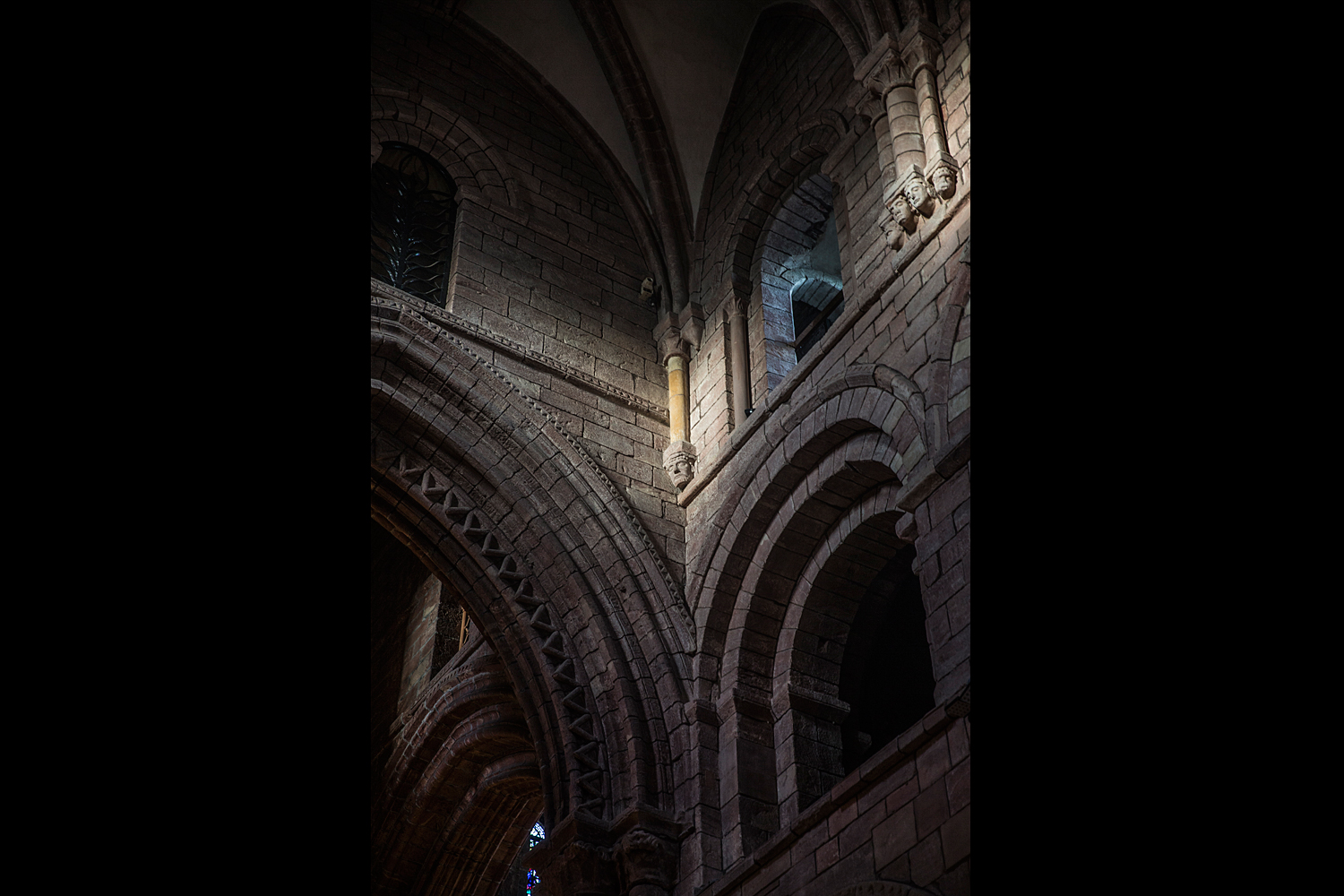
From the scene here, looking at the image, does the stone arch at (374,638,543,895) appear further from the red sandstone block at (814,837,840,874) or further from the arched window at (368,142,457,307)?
the red sandstone block at (814,837,840,874)

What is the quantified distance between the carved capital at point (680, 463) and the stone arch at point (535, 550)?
64 cm

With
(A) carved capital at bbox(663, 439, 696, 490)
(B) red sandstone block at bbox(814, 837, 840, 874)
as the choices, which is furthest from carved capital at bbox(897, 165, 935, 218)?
(B) red sandstone block at bbox(814, 837, 840, 874)

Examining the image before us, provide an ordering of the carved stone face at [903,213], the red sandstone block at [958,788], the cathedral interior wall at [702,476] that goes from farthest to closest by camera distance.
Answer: the carved stone face at [903,213], the cathedral interior wall at [702,476], the red sandstone block at [958,788]

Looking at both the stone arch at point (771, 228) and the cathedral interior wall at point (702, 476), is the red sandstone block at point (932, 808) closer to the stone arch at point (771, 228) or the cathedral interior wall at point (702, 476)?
the cathedral interior wall at point (702, 476)

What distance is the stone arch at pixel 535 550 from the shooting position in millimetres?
8242

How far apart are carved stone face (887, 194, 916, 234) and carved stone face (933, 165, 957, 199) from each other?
0.71 feet

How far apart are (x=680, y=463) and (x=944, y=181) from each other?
278 cm

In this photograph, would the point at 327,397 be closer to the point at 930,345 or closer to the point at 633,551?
the point at 930,345

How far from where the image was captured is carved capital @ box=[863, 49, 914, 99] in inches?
353

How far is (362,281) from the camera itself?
1.76 m

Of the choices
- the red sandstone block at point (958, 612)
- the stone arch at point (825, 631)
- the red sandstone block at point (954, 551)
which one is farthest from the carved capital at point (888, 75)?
the red sandstone block at point (958, 612)

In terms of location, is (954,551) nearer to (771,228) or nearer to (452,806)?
(771,228)

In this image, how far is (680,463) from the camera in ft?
31.7

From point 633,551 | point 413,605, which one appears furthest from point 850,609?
point 413,605
